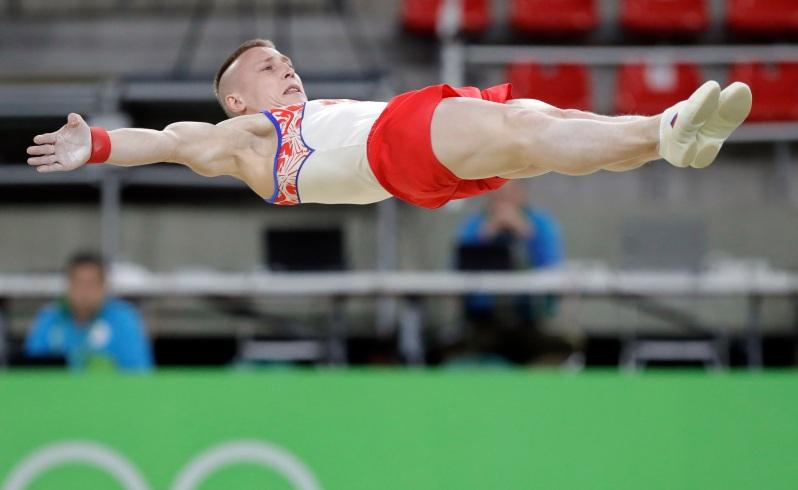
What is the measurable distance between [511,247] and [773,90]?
12.3 feet

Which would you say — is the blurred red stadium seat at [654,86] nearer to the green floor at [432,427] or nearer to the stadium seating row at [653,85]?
the stadium seating row at [653,85]

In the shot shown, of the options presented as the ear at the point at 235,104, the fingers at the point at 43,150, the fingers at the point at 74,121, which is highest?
the ear at the point at 235,104

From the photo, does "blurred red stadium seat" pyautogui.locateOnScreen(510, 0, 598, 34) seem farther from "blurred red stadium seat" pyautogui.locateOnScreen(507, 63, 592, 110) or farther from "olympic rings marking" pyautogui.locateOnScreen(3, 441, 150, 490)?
"olympic rings marking" pyautogui.locateOnScreen(3, 441, 150, 490)

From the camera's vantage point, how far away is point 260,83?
13.5ft

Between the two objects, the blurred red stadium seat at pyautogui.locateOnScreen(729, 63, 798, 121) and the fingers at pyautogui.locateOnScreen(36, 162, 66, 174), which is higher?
the blurred red stadium seat at pyautogui.locateOnScreen(729, 63, 798, 121)

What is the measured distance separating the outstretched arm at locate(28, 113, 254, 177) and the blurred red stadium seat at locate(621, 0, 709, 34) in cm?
698

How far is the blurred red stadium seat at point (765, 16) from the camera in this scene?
400 inches

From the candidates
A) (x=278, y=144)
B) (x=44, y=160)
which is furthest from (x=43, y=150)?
(x=278, y=144)

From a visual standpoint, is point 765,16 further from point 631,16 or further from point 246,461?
point 246,461

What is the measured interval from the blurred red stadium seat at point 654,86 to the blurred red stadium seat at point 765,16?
21.9 inches

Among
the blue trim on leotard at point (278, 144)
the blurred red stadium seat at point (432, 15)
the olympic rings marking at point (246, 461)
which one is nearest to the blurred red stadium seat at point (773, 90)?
the blurred red stadium seat at point (432, 15)

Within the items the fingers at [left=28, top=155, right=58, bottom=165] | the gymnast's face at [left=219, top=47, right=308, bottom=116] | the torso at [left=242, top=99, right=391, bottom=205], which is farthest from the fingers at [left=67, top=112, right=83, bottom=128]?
the gymnast's face at [left=219, top=47, right=308, bottom=116]

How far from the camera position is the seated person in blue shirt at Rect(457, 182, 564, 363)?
7117mm

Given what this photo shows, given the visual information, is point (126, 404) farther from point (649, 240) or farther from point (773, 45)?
point (773, 45)
